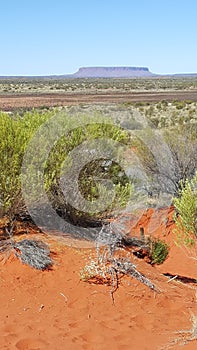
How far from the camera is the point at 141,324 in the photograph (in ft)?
21.5

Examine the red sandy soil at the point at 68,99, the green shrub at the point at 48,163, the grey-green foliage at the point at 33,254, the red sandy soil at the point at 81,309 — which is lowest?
the red sandy soil at the point at 68,99

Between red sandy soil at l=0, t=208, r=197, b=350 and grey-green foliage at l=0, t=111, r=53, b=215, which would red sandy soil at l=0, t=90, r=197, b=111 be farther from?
red sandy soil at l=0, t=208, r=197, b=350

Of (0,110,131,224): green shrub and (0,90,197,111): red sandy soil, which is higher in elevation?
(0,110,131,224): green shrub

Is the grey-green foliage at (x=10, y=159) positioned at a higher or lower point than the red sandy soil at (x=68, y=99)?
higher

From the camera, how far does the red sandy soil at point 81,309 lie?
5.97m

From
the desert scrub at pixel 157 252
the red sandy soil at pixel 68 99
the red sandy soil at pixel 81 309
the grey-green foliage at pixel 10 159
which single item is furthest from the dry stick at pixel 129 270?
the red sandy soil at pixel 68 99

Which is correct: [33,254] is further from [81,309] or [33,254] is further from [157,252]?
[157,252]

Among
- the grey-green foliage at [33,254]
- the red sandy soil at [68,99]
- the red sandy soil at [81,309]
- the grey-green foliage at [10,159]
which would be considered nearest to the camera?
the red sandy soil at [81,309]

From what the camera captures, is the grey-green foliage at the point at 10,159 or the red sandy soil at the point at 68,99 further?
the red sandy soil at the point at 68,99

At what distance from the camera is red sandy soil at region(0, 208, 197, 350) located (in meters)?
5.97

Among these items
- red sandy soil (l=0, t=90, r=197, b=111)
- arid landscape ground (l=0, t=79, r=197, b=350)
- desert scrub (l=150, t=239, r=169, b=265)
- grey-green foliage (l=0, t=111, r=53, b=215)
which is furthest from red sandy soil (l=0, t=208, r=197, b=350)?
red sandy soil (l=0, t=90, r=197, b=111)

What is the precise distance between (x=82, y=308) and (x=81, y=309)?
3 centimetres

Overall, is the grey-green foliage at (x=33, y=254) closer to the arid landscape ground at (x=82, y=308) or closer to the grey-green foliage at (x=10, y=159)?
the arid landscape ground at (x=82, y=308)

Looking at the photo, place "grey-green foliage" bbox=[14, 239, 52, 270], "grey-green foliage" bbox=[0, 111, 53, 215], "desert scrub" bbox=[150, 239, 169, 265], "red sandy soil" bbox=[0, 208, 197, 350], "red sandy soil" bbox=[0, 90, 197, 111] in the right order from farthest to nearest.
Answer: "red sandy soil" bbox=[0, 90, 197, 111]
"desert scrub" bbox=[150, 239, 169, 265]
"grey-green foliage" bbox=[0, 111, 53, 215]
"grey-green foliage" bbox=[14, 239, 52, 270]
"red sandy soil" bbox=[0, 208, 197, 350]
